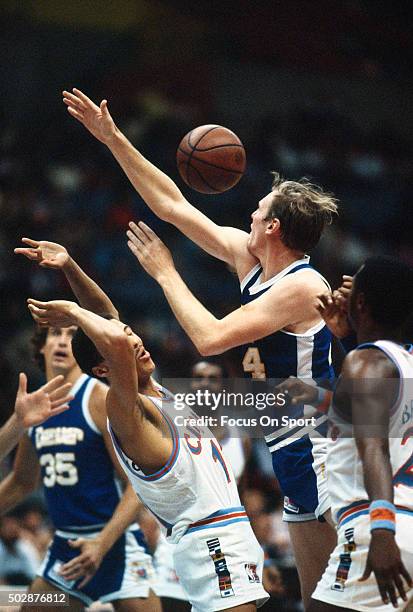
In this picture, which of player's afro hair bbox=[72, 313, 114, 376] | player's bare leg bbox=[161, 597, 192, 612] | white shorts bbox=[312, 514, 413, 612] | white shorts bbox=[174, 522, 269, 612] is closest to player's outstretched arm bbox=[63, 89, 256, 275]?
player's afro hair bbox=[72, 313, 114, 376]

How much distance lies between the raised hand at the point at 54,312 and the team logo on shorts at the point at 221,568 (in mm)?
1262

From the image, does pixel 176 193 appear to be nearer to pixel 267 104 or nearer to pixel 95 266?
pixel 95 266

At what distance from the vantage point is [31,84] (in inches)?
560

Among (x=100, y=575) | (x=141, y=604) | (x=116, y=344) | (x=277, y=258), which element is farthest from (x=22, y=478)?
(x=116, y=344)

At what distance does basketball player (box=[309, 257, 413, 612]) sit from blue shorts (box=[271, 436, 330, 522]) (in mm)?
1045

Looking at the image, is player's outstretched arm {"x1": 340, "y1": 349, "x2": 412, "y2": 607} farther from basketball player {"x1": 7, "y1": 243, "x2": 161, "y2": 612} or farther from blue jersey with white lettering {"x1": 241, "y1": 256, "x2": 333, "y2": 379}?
basketball player {"x1": 7, "y1": 243, "x2": 161, "y2": 612}

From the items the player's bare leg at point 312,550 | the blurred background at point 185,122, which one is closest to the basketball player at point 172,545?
the player's bare leg at point 312,550

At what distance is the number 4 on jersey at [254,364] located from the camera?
5.18 m

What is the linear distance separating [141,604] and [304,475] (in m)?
1.73

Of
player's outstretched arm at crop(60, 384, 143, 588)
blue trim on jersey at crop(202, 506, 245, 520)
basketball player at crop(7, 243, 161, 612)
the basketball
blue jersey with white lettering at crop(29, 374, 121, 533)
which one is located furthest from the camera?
blue jersey with white lettering at crop(29, 374, 121, 533)

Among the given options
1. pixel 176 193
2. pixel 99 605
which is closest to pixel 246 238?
pixel 176 193

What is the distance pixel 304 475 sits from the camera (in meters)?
5.08

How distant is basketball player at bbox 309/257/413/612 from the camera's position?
3465mm

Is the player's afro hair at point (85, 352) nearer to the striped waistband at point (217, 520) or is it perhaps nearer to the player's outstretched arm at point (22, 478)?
the striped waistband at point (217, 520)
